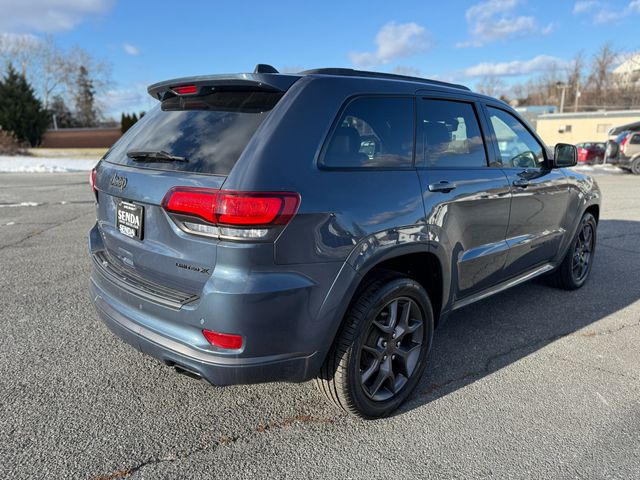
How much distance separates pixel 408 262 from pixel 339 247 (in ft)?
2.51

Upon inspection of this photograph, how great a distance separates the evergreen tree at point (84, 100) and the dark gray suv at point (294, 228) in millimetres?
66671

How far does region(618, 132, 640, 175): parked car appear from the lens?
67.5 ft

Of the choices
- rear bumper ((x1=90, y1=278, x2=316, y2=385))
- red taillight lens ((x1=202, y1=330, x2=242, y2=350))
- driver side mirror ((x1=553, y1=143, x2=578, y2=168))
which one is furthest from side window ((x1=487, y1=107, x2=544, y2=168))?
red taillight lens ((x1=202, y1=330, x2=242, y2=350))

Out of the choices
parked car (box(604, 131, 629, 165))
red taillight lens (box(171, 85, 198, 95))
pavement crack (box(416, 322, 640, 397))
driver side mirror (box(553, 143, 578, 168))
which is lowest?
pavement crack (box(416, 322, 640, 397))

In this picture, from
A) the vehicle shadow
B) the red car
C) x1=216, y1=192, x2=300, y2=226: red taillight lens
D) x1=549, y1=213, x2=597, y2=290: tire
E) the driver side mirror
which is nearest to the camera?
x1=216, y1=192, x2=300, y2=226: red taillight lens

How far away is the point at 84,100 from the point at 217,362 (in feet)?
231

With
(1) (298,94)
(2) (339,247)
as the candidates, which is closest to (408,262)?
(2) (339,247)

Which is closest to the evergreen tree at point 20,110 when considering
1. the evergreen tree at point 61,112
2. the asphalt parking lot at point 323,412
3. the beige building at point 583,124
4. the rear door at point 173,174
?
the evergreen tree at point 61,112

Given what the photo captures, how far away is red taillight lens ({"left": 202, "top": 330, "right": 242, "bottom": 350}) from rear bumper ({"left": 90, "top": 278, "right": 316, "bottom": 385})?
0.15ft

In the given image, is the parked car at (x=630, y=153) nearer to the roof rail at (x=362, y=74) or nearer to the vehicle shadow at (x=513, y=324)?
the vehicle shadow at (x=513, y=324)

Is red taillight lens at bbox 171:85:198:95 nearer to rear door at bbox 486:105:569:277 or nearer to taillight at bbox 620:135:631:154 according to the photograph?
rear door at bbox 486:105:569:277

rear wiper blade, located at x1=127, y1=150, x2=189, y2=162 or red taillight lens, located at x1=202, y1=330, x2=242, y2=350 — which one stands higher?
rear wiper blade, located at x1=127, y1=150, x2=189, y2=162

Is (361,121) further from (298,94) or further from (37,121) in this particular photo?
(37,121)

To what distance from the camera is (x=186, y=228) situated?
2.23m
